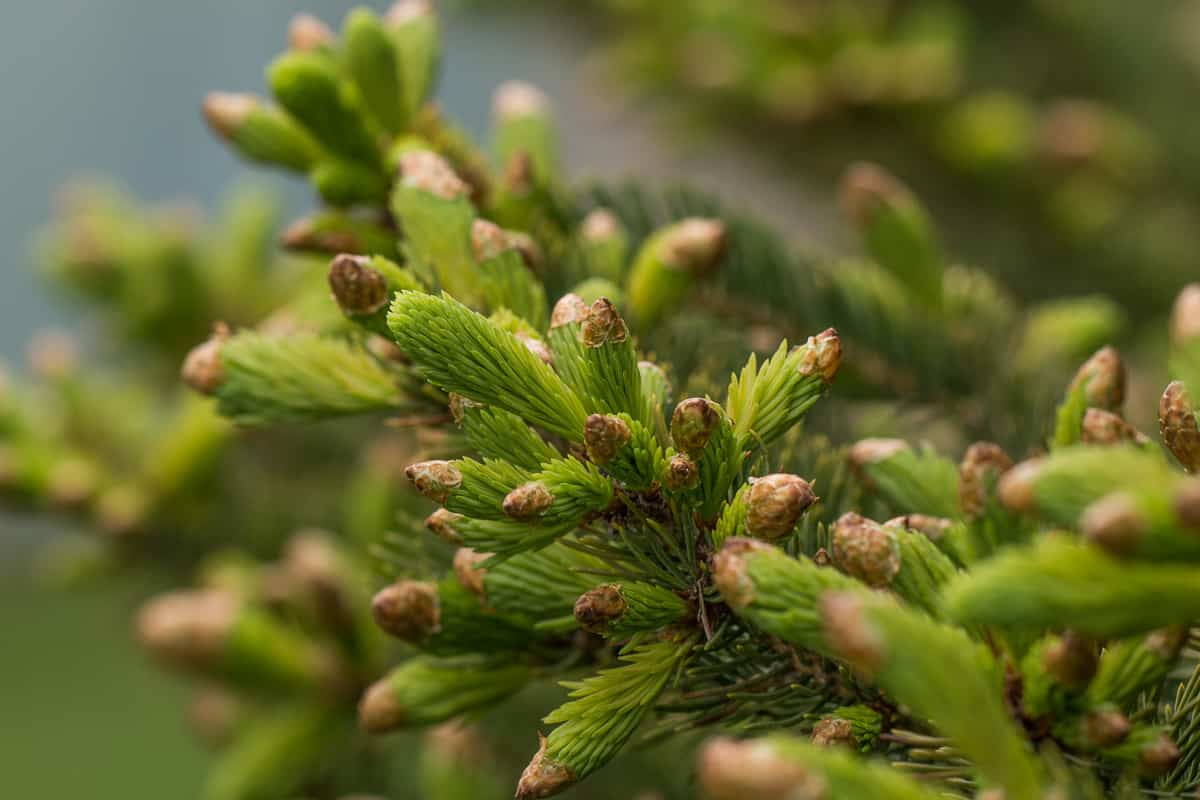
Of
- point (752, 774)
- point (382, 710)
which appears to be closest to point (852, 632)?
point (752, 774)

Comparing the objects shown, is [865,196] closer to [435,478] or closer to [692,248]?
[692,248]

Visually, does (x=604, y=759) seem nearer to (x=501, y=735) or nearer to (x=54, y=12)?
(x=501, y=735)

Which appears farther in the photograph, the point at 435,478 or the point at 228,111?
the point at 228,111

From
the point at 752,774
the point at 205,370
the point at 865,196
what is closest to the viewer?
the point at 752,774

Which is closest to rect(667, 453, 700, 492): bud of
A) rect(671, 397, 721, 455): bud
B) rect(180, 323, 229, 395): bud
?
rect(671, 397, 721, 455): bud

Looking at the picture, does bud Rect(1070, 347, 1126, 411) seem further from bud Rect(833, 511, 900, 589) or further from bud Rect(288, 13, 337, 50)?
bud Rect(288, 13, 337, 50)

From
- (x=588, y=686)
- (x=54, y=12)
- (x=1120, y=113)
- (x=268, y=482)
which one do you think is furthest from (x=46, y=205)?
(x=588, y=686)

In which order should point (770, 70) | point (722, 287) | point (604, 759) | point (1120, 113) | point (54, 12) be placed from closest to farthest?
point (604, 759) < point (722, 287) < point (770, 70) < point (1120, 113) < point (54, 12)

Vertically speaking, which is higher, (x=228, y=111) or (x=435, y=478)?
(x=228, y=111)
